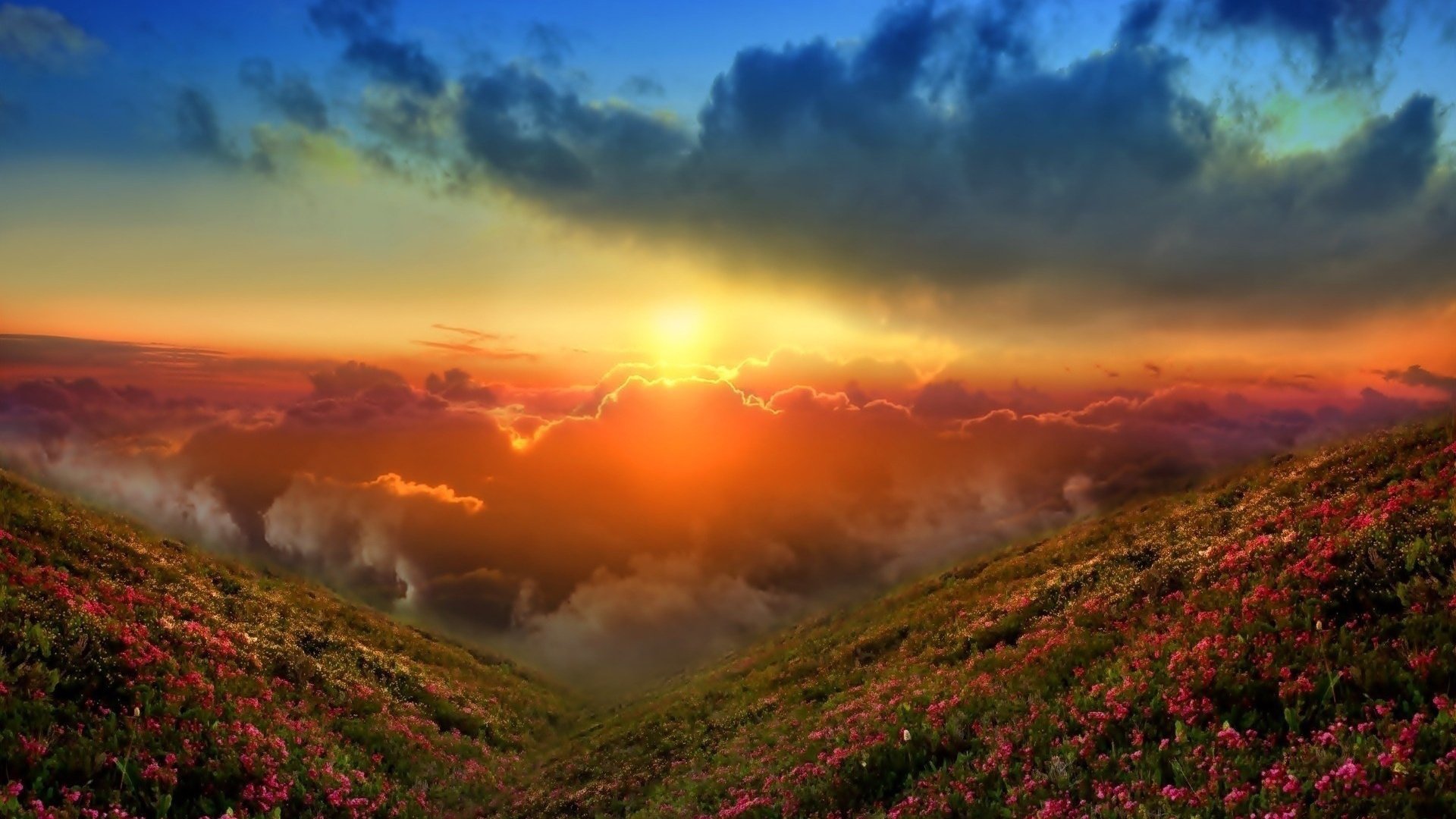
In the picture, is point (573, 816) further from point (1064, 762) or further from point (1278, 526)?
point (1278, 526)

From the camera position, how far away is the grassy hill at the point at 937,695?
8242 millimetres

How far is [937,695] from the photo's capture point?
49.8ft

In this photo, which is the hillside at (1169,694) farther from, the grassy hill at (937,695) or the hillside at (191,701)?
the hillside at (191,701)

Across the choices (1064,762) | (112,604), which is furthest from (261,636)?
(1064,762)

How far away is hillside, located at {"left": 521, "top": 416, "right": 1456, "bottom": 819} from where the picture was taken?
7.53m

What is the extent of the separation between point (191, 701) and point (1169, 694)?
1761cm

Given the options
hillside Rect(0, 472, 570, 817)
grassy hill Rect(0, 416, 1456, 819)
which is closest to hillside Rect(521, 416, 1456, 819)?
grassy hill Rect(0, 416, 1456, 819)

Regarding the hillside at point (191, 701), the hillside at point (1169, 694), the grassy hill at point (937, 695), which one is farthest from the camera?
the hillside at point (191, 701)

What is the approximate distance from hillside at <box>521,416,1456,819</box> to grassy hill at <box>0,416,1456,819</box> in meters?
0.05

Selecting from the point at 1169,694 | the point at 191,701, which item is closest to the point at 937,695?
the point at 1169,694

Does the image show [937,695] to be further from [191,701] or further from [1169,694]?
[191,701]

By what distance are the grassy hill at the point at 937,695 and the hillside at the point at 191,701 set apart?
75 mm

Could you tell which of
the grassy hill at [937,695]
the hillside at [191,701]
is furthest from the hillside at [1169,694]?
the hillside at [191,701]

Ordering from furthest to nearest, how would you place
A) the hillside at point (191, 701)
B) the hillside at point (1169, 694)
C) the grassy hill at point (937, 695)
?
the hillside at point (191, 701)
the grassy hill at point (937, 695)
the hillside at point (1169, 694)
